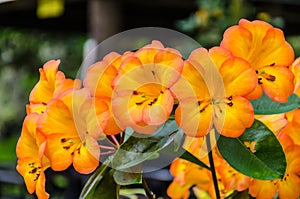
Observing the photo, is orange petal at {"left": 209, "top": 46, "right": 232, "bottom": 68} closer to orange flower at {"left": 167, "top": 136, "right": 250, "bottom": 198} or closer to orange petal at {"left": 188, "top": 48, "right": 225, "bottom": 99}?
orange petal at {"left": 188, "top": 48, "right": 225, "bottom": 99}

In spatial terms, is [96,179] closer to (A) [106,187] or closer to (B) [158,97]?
(A) [106,187]

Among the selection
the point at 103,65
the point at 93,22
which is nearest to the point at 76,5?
the point at 93,22

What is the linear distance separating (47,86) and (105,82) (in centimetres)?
10

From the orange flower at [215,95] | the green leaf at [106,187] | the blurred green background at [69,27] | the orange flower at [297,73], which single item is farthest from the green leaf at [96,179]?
the blurred green background at [69,27]

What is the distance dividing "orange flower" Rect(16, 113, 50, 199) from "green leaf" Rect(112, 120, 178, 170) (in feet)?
0.24

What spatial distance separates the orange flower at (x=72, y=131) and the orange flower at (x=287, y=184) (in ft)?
0.55

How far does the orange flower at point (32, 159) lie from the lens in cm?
58

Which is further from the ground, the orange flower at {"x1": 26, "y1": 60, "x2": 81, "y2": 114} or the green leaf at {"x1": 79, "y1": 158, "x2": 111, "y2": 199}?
the orange flower at {"x1": 26, "y1": 60, "x2": 81, "y2": 114}

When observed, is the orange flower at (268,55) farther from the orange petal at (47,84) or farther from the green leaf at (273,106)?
the orange petal at (47,84)

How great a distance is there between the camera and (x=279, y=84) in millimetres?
566

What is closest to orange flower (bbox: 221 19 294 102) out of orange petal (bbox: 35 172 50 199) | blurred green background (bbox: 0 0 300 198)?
orange petal (bbox: 35 172 50 199)

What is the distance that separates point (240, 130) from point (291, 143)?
0.09m

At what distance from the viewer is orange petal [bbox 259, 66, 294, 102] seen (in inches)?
22.2

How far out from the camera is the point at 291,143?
1.95 feet
